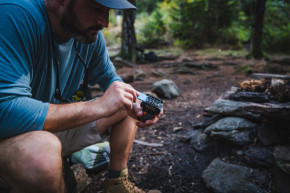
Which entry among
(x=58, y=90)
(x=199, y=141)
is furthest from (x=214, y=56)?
(x=58, y=90)

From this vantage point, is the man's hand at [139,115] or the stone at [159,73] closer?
the man's hand at [139,115]

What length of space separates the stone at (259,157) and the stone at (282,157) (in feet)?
0.30

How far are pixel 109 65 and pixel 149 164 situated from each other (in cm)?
126

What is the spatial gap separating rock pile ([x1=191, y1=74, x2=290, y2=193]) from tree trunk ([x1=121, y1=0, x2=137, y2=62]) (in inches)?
255

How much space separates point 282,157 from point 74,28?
7.10 feet

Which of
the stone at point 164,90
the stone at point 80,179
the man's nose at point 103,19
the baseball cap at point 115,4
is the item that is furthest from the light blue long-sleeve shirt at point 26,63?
the stone at point 164,90

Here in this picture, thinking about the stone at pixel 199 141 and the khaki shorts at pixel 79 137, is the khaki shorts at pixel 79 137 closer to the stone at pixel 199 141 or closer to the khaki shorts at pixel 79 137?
the khaki shorts at pixel 79 137

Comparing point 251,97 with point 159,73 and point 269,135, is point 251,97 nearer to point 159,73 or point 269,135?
point 269,135

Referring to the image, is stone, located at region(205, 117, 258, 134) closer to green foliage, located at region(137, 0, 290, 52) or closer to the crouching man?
the crouching man

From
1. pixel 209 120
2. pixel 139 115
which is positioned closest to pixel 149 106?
pixel 139 115

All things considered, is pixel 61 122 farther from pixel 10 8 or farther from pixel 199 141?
pixel 199 141

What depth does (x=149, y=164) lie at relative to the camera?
8.96ft

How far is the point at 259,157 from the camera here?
2377 millimetres

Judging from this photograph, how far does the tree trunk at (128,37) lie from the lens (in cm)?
861
